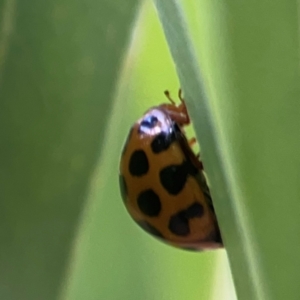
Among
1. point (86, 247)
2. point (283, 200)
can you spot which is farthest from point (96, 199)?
point (283, 200)

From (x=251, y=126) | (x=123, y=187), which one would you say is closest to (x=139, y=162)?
(x=123, y=187)

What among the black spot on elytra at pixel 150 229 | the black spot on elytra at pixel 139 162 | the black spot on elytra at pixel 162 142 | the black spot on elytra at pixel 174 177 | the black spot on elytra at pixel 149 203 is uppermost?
the black spot on elytra at pixel 162 142

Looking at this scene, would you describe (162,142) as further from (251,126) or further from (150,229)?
(251,126)

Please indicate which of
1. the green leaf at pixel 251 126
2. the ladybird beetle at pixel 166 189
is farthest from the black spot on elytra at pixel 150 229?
the green leaf at pixel 251 126

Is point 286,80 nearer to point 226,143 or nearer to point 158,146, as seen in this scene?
point 226,143

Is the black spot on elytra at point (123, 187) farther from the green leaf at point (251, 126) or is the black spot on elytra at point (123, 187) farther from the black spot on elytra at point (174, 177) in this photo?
the green leaf at point (251, 126)
